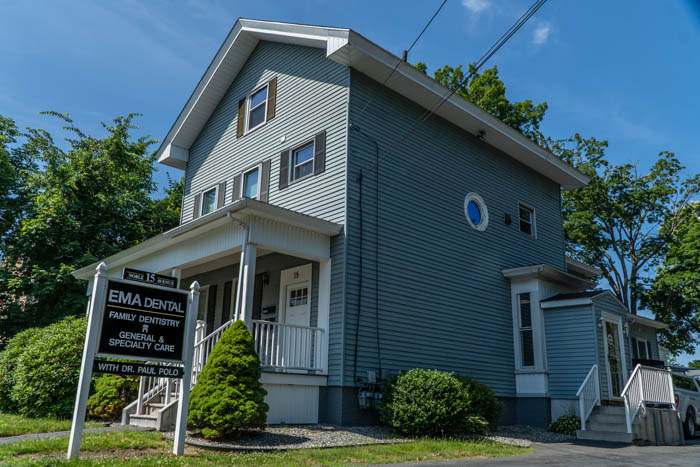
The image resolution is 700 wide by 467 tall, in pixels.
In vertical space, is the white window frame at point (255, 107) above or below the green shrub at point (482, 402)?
above

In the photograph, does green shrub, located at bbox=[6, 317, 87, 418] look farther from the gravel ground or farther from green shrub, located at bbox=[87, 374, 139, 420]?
the gravel ground

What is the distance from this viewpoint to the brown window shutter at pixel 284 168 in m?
13.9

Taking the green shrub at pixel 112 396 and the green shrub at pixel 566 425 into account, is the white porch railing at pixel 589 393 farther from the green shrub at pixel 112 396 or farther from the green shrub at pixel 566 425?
the green shrub at pixel 112 396

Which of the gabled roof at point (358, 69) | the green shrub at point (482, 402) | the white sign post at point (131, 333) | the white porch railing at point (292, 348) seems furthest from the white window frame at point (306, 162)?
the green shrub at point (482, 402)

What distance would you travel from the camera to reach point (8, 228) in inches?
904

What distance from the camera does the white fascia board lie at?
1264 centimetres

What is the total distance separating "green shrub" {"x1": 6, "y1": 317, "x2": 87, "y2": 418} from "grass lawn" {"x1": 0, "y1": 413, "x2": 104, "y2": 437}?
32 centimetres

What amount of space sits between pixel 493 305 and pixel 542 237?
3987 mm

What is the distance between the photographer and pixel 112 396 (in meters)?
11.0

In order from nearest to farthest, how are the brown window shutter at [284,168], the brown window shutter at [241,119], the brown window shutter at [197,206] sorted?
1. the brown window shutter at [284,168]
2. the brown window shutter at [241,119]
3. the brown window shutter at [197,206]

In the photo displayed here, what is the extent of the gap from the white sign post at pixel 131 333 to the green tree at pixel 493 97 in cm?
2201

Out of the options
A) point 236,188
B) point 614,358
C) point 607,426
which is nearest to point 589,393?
point 607,426

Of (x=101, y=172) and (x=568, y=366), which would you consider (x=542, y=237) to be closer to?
(x=568, y=366)

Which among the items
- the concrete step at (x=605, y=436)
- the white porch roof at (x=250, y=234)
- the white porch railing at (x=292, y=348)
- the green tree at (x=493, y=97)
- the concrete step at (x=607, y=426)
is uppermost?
the green tree at (x=493, y=97)
